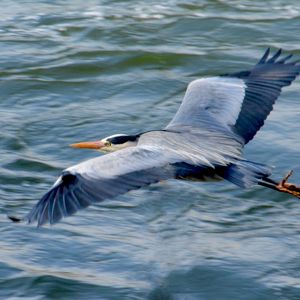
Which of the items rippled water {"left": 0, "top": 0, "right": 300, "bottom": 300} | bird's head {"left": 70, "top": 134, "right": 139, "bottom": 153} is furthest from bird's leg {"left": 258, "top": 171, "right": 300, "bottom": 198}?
bird's head {"left": 70, "top": 134, "right": 139, "bottom": 153}

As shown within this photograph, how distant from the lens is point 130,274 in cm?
703

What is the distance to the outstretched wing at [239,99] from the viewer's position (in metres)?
7.81

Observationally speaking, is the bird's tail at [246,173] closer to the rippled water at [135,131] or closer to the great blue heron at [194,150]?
the great blue heron at [194,150]

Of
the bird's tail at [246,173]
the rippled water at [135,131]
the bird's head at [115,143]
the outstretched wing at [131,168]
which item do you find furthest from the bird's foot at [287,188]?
the bird's head at [115,143]

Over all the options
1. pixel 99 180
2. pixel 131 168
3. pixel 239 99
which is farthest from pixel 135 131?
pixel 99 180

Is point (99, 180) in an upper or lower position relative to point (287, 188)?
upper

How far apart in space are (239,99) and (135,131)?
1800 mm

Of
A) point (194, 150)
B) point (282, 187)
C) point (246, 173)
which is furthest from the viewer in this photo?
point (282, 187)

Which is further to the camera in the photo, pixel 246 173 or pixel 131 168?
pixel 246 173

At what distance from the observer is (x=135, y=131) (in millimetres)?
9586

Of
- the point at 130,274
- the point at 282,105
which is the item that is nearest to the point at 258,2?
the point at 282,105

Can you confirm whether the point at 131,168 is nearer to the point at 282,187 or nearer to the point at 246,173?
the point at 246,173

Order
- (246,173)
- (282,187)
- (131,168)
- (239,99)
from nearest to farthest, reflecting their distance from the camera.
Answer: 1. (131,168)
2. (246,173)
3. (282,187)
4. (239,99)

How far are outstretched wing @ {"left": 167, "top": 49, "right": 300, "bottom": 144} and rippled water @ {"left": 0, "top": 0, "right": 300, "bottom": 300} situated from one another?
0.69m
